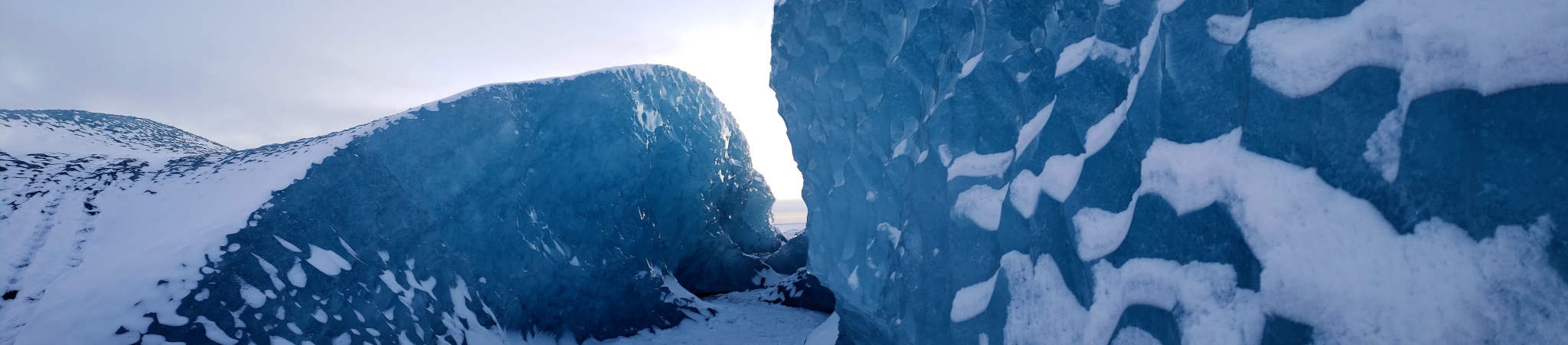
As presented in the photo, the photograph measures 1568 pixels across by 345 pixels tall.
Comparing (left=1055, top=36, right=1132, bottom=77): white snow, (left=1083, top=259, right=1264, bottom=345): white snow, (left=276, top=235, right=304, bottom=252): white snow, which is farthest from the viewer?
(left=276, top=235, right=304, bottom=252): white snow

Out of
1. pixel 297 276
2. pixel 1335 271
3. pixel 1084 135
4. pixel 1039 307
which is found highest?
pixel 1084 135

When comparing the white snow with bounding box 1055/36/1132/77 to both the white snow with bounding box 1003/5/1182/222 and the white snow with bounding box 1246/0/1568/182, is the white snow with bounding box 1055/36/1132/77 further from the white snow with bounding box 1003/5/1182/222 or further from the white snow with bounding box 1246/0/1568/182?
the white snow with bounding box 1246/0/1568/182

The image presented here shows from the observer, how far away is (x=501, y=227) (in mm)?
5691

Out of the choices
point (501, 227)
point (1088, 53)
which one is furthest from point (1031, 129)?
point (501, 227)

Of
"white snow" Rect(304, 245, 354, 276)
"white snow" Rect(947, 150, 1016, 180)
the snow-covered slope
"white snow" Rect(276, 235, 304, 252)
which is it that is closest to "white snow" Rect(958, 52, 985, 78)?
"white snow" Rect(947, 150, 1016, 180)

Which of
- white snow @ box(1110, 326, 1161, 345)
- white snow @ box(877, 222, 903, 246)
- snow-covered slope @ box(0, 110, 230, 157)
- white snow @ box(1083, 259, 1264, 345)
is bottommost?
white snow @ box(877, 222, 903, 246)

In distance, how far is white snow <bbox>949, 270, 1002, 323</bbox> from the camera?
2922 mm

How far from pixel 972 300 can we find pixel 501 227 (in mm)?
4533

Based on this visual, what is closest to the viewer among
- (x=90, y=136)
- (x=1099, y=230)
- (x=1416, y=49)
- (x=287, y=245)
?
(x=1416, y=49)

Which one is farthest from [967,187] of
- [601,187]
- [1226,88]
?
[601,187]

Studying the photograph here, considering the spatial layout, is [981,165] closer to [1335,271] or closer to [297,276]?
[1335,271]

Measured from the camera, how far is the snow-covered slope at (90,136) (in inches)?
243

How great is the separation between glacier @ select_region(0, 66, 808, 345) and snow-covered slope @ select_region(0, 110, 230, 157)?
0.15ft

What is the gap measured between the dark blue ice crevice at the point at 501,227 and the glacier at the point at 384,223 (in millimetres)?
16
